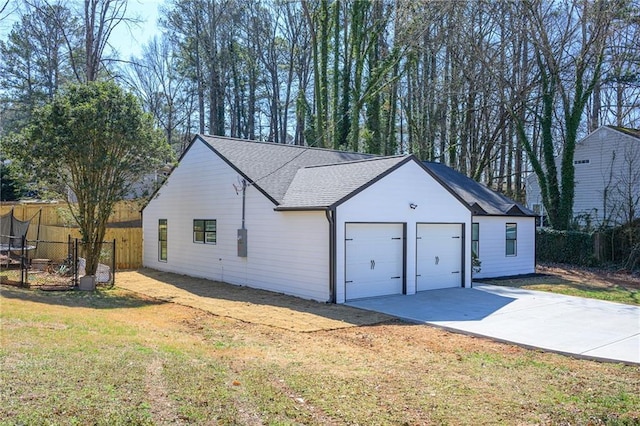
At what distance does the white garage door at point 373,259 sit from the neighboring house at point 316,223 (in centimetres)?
3

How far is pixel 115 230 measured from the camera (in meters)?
20.1

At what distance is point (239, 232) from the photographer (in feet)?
47.8

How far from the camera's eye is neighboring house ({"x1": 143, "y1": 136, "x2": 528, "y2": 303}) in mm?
12359

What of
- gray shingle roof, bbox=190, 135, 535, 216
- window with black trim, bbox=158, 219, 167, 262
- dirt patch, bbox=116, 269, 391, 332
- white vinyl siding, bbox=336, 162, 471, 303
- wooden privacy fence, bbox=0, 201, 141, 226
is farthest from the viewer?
wooden privacy fence, bbox=0, 201, 141, 226

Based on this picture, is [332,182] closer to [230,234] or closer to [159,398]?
[230,234]

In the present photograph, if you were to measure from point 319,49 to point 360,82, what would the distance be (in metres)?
4.89

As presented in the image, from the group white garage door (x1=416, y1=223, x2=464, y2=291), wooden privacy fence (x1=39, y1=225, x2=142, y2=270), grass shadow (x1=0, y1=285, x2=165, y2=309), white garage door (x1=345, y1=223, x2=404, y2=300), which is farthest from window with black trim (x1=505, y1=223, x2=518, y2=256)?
wooden privacy fence (x1=39, y1=225, x2=142, y2=270)

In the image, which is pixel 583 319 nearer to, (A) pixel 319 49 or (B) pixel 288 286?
(B) pixel 288 286

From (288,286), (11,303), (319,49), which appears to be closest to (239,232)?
(288,286)

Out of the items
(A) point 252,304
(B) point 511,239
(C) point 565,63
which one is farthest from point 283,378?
(C) point 565,63

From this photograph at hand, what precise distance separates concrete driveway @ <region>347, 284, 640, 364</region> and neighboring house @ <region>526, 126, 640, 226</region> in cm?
1246

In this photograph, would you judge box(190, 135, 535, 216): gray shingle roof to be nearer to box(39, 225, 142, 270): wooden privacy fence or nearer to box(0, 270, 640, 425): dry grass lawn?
box(0, 270, 640, 425): dry grass lawn

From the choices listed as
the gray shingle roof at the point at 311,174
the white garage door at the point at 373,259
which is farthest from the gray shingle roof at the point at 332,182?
the white garage door at the point at 373,259

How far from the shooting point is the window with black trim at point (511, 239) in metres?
18.8
